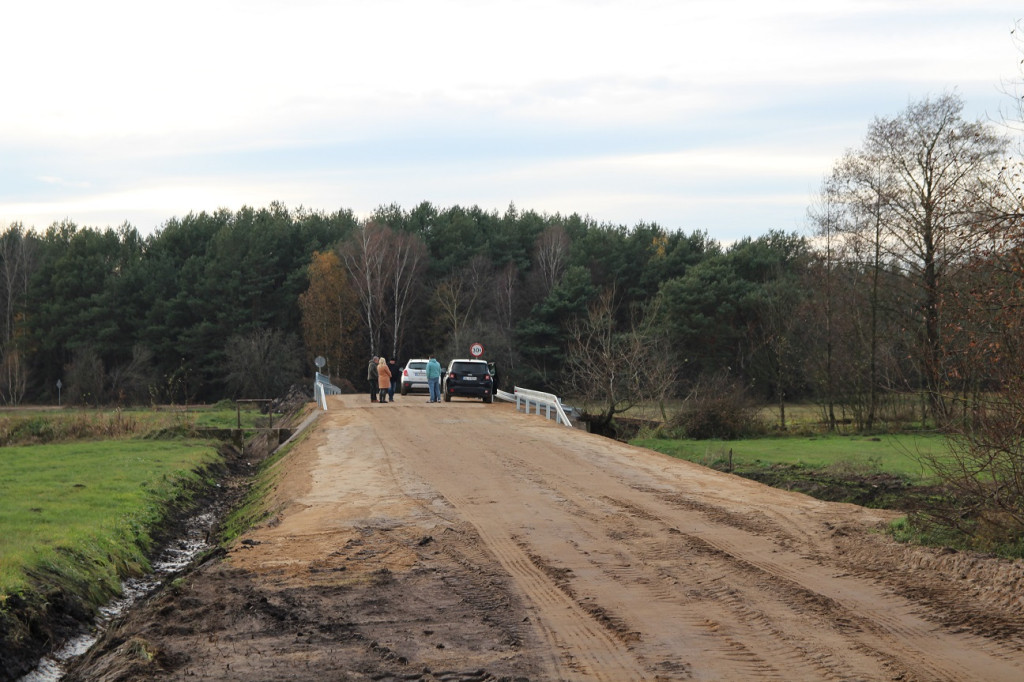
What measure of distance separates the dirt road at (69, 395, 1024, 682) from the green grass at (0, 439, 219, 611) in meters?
2.18

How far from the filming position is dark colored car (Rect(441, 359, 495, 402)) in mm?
40219

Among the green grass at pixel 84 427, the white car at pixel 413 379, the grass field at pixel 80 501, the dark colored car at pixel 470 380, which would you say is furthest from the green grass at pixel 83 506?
the white car at pixel 413 379

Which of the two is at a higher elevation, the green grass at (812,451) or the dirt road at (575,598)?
the dirt road at (575,598)

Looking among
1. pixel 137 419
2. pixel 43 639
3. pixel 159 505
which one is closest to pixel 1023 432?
pixel 43 639

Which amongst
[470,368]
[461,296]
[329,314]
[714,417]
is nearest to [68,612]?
[714,417]

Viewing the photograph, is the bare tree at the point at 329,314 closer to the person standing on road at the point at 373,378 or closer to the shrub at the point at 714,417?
the person standing on road at the point at 373,378

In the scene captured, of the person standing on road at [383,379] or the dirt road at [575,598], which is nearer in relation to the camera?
the dirt road at [575,598]

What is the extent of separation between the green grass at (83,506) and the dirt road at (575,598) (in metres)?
2.18

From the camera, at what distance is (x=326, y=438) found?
27.7 meters

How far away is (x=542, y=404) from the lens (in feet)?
115

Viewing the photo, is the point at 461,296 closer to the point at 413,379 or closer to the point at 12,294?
the point at 413,379

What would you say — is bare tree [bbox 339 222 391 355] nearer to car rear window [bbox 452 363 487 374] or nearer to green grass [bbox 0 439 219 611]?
car rear window [bbox 452 363 487 374]

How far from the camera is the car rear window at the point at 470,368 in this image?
40.4 m

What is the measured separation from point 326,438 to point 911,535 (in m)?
18.3
